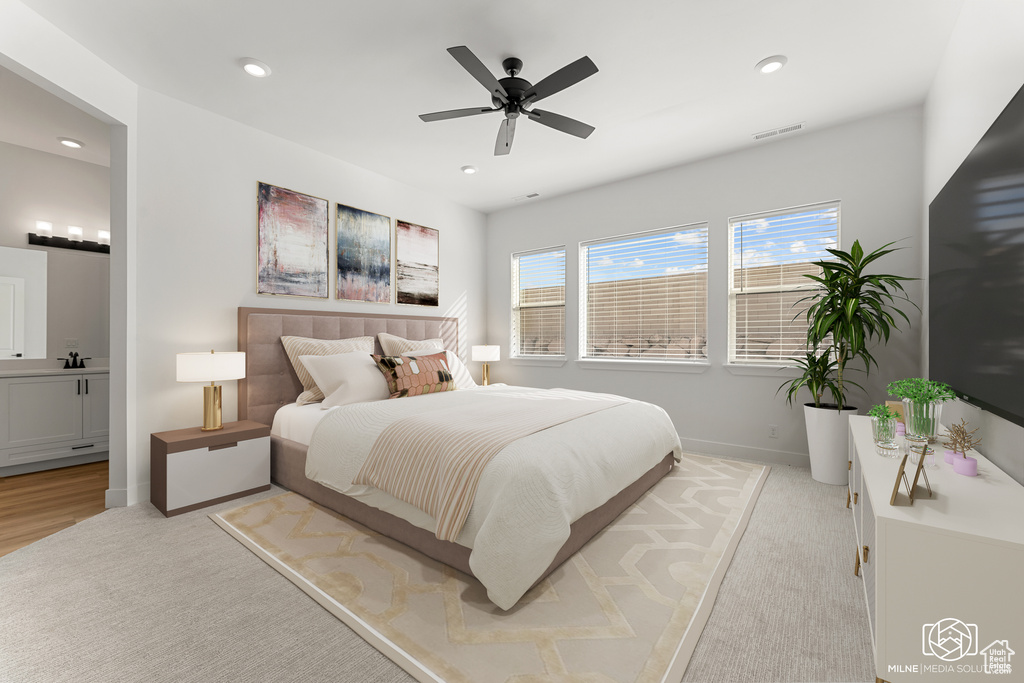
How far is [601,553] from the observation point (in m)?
2.18

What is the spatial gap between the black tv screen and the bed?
1.55 metres

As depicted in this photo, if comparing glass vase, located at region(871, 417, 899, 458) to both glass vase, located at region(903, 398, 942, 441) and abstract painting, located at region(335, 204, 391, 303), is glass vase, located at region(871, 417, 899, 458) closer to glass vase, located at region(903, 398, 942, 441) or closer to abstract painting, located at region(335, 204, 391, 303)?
glass vase, located at region(903, 398, 942, 441)

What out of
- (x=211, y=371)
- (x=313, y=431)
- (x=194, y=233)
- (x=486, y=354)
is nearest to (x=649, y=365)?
(x=486, y=354)

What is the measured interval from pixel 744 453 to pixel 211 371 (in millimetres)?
4218

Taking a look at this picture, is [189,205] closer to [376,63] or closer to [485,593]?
[376,63]

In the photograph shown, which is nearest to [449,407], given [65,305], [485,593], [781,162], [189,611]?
[485,593]

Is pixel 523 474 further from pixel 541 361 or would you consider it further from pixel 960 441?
pixel 541 361

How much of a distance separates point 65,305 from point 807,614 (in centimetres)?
579

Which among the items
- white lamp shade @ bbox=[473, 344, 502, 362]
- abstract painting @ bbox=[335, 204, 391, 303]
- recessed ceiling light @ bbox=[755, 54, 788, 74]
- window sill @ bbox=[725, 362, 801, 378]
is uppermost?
recessed ceiling light @ bbox=[755, 54, 788, 74]

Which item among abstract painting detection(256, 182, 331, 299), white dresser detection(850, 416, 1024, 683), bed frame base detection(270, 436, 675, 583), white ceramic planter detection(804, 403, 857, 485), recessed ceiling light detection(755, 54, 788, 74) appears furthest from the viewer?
abstract painting detection(256, 182, 331, 299)

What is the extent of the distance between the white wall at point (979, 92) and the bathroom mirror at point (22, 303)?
247 inches

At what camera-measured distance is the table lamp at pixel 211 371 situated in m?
2.75

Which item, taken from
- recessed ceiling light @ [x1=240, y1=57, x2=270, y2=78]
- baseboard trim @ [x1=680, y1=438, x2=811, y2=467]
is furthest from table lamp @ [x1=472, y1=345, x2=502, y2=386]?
recessed ceiling light @ [x1=240, y1=57, x2=270, y2=78]

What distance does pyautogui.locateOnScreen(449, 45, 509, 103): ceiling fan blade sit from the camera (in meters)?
2.08
